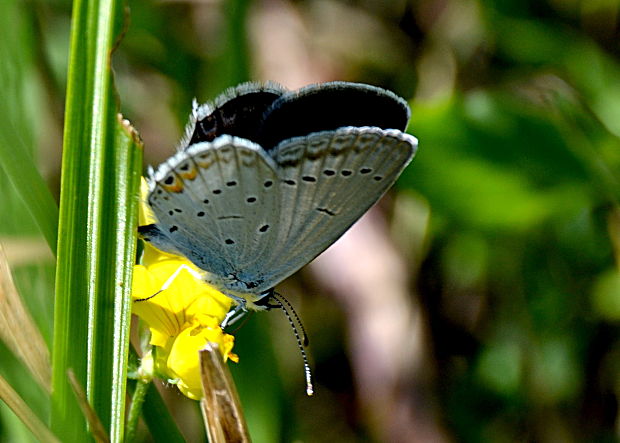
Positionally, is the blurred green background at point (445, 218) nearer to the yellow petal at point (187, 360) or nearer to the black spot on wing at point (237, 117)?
the yellow petal at point (187, 360)

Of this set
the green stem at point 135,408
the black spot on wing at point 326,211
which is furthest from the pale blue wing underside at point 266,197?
the green stem at point 135,408

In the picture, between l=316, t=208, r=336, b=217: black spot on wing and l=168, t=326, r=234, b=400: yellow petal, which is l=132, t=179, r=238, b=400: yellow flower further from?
l=316, t=208, r=336, b=217: black spot on wing

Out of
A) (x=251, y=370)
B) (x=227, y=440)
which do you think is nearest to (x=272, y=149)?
(x=227, y=440)

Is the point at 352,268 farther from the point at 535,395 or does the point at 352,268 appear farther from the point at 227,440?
the point at 227,440

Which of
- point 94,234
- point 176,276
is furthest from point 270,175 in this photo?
point 94,234

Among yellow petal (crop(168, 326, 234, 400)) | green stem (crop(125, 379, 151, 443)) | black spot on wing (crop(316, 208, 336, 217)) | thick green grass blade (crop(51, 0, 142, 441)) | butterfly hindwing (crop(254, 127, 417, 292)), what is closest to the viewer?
thick green grass blade (crop(51, 0, 142, 441))

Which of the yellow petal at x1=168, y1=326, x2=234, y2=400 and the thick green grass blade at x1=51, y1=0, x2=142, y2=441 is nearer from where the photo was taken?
the thick green grass blade at x1=51, y1=0, x2=142, y2=441

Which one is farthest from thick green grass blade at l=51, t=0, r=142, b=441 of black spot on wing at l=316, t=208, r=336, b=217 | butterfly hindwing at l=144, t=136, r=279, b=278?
black spot on wing at l=316, t=208, r=336, b=217
